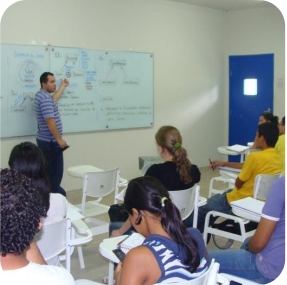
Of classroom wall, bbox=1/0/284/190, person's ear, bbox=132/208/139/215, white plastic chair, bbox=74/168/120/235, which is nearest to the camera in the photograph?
person's ear, bbox=132/208/139/215

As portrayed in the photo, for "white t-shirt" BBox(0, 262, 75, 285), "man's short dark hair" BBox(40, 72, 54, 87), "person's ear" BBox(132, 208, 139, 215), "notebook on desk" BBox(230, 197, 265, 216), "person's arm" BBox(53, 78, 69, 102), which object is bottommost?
"notebook on desk" BBox(230, 197, 265, 216)

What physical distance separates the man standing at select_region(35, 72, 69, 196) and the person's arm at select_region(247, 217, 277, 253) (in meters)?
3.24

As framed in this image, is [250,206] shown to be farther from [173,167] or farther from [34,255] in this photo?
[34,255]

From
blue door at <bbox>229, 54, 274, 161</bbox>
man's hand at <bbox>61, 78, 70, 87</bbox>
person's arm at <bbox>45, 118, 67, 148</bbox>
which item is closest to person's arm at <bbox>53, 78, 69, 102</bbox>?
man's hand at <bbox>61, 78, 70, 87</bbox>

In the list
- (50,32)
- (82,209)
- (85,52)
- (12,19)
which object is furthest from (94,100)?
(82,209)

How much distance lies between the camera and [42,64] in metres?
5.38

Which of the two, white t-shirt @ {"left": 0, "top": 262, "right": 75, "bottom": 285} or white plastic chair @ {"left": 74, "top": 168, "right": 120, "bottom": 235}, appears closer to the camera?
white t-shirt @ {"left": 0, "top": 262, "right": 75, "bottom": 285}

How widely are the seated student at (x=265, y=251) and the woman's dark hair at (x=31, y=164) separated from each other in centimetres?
90

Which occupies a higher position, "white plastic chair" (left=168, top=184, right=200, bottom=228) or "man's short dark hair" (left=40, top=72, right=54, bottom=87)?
"man's short dark hair" (left=40, top=72, right=54, bottom=87)

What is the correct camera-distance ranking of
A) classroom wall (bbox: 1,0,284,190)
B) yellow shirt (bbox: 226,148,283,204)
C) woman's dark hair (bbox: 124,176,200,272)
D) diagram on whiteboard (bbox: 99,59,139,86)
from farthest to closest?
diagram on whiteboard (bbox: 99,59,139,86), classroom wall (bbox: 1,0,284,190), yellow shirt (bbox: 226,148,283,204), woman's dark hair (bbox: 124,176,200,272)

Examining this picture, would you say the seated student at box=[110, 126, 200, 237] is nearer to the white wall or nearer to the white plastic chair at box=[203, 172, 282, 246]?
the white plastic chair at box=[203, 172, 282, 246]

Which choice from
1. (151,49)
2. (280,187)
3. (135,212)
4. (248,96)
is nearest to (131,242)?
(135,212)

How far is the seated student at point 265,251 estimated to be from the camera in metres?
1.96

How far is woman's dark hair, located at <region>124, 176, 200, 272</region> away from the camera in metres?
1.65
